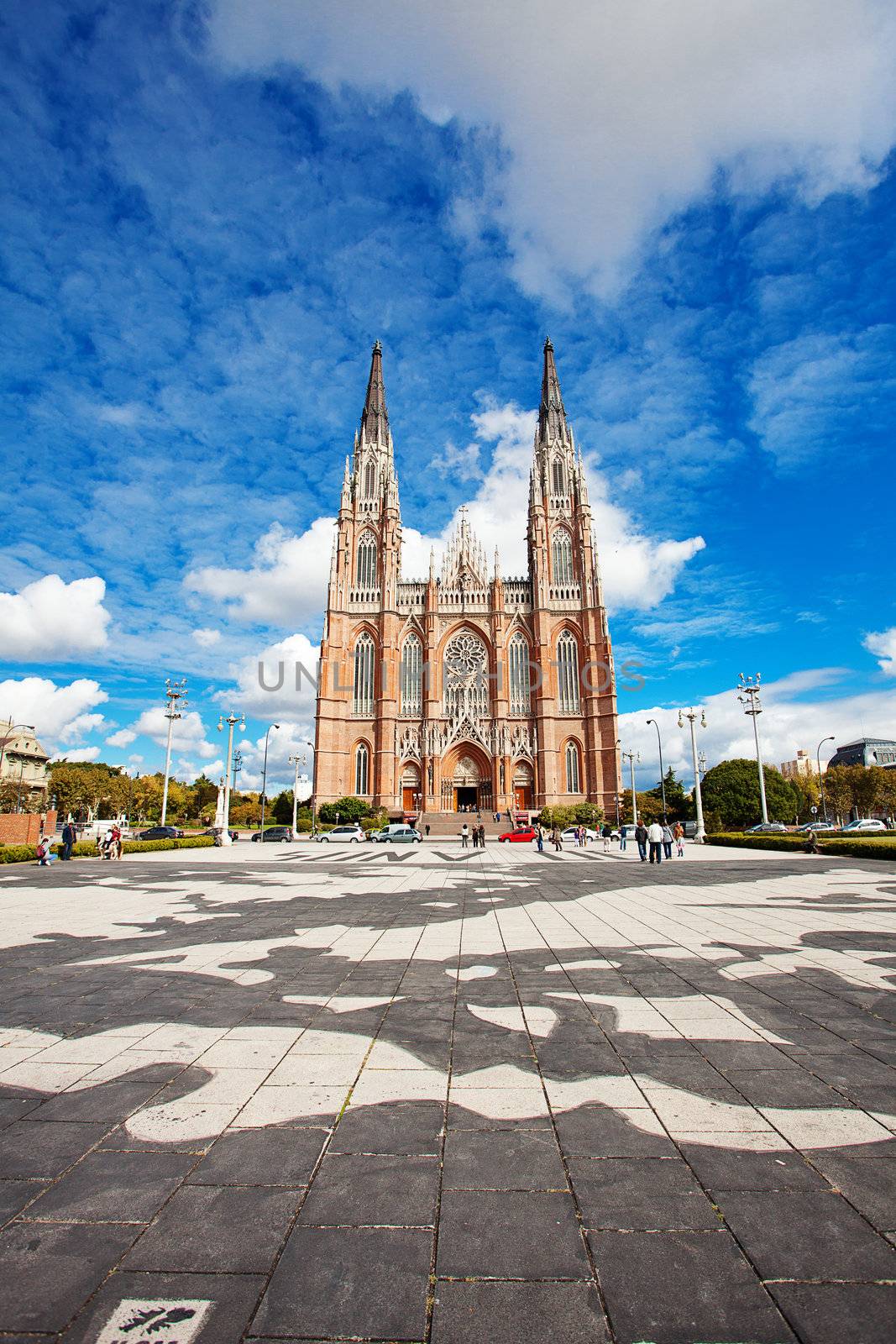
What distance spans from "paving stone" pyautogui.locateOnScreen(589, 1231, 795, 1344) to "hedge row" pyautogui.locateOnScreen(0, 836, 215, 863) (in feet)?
79.3

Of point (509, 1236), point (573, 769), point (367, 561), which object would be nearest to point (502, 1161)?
point (509, 1236)

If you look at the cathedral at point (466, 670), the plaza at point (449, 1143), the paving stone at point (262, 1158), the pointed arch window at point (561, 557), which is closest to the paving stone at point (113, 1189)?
the plaza at point (449, 1143)

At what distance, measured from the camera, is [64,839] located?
2386 centimetres

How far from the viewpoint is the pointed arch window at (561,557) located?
59.3m

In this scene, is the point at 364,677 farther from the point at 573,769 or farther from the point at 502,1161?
the point at 502,1161

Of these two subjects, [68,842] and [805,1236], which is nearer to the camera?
[805,1236]

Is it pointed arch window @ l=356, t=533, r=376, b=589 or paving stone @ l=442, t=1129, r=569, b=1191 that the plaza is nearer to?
paving stone @ l=442, t=1129, r=569, b=1191

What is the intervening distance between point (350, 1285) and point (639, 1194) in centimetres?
129

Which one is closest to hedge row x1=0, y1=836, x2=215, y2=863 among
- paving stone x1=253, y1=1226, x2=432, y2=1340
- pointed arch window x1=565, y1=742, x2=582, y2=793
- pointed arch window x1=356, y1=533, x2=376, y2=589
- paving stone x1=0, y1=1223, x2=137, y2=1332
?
paving stone x1=0, y1=1223, x2=137, y2=1332

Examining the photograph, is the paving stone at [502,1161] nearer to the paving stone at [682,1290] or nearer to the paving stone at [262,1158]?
the paving stone at [682,1290]

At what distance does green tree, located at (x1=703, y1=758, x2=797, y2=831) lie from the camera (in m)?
61.8

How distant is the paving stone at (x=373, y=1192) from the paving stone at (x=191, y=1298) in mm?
426

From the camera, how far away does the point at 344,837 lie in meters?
39.7

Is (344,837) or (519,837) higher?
(344,837)
